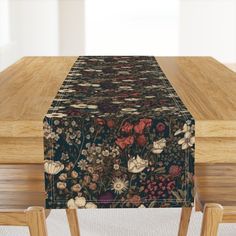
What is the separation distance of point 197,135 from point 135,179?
0.21 metres

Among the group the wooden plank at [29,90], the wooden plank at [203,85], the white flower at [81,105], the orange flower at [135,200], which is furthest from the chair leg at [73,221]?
the orange flower at [135,200]

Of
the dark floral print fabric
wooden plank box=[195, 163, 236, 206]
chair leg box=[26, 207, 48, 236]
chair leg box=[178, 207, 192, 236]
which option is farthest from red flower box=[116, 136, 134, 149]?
chair leg box=[178, 207, 192, 236]

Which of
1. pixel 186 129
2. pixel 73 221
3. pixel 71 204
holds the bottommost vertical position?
pixel 73 221

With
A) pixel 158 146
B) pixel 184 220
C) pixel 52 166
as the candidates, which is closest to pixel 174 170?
pixel 158 146

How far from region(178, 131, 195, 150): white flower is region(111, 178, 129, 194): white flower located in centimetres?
19

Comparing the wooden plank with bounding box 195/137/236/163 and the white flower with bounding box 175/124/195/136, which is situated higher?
the white flower with bounding box 175/124/195/136

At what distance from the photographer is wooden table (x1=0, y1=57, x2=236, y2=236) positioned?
165cm

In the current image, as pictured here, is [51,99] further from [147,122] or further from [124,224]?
[124,224]

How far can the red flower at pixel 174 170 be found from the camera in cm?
165

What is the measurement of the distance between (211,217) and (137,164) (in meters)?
0.28

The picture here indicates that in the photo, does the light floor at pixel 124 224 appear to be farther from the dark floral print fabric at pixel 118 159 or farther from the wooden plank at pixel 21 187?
the dark floral print fabric at pixel 118 159

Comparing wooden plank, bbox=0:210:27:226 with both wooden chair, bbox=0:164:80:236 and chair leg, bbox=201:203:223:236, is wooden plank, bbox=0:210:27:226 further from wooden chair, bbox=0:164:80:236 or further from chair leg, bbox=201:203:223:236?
chair leg, bbox=201:203:223:236

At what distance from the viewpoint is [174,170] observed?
1655 millimetres

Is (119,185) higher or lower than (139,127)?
lower
